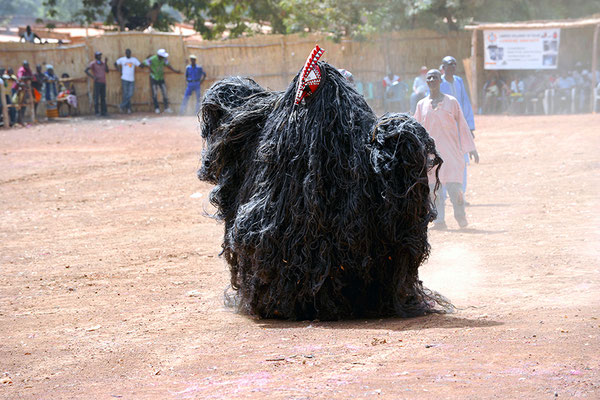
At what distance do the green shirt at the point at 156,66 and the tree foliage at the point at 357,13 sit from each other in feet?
11.3

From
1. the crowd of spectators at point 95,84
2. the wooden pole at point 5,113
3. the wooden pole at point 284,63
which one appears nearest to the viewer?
the wooden pole at point 5,113

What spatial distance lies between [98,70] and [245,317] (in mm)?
20343

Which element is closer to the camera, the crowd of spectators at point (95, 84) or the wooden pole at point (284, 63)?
the crowd of spectators at point (95, 84)

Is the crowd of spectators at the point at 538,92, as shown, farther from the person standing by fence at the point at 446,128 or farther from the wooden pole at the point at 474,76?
the person standing by fence at the point at 446,128

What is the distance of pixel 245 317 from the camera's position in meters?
5.38

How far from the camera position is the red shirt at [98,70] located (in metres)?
24.0

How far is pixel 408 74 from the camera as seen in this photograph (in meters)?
25.6

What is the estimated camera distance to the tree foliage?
80.3 feet

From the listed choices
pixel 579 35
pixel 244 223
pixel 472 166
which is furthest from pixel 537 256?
pixel 579 35

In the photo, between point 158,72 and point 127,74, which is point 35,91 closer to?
point 127,74

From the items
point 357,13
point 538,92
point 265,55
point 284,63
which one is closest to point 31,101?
point 265,55

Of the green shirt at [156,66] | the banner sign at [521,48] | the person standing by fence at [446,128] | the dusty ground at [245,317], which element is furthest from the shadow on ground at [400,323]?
the green shirt at [156,66]

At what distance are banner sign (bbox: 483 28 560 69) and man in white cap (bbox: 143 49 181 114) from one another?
10.3 m

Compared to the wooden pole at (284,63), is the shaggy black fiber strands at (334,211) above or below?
below
